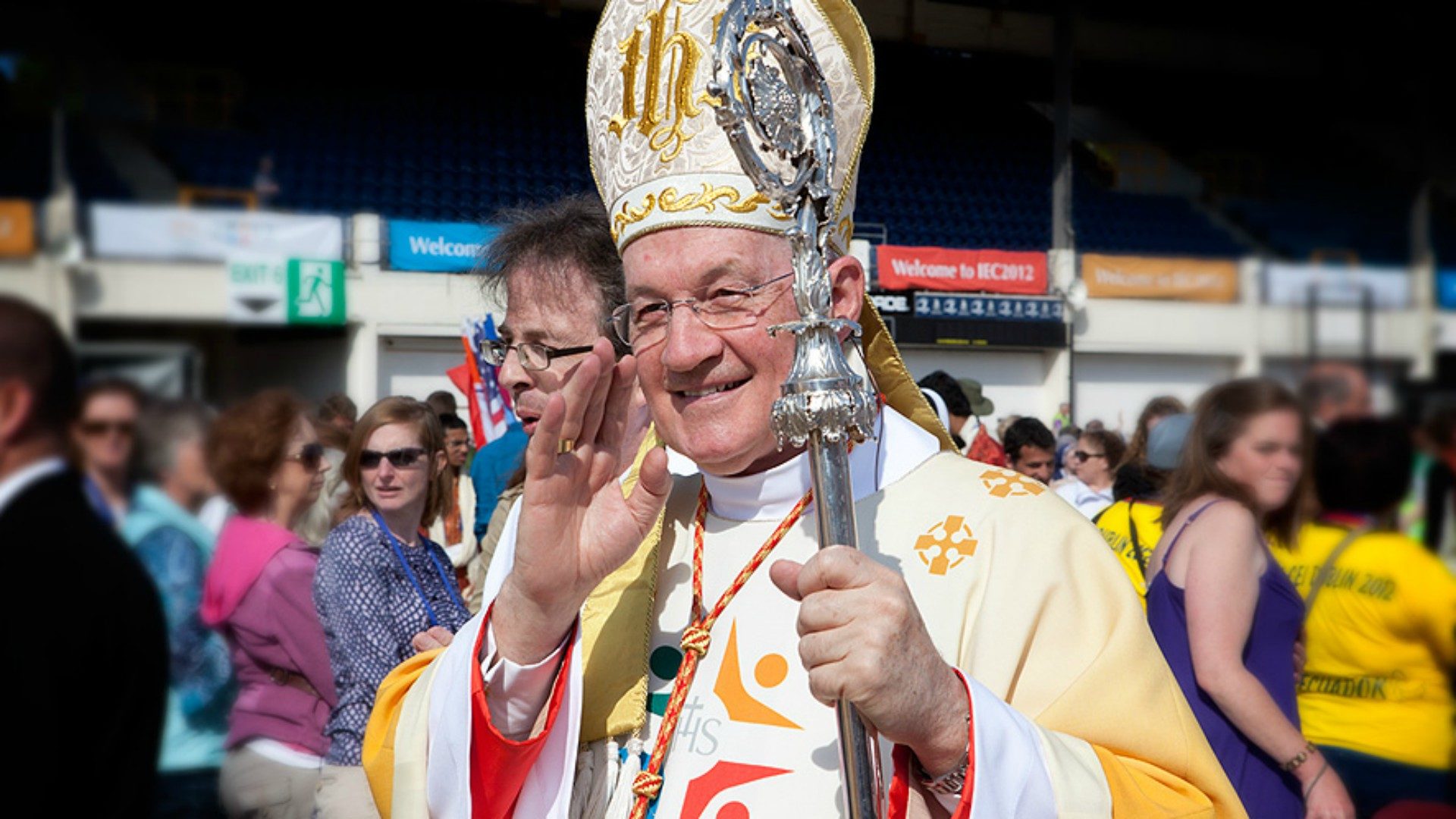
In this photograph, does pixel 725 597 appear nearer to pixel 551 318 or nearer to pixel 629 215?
pixel 629 215

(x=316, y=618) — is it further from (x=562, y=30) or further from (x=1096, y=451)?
(x=1096, y=451)

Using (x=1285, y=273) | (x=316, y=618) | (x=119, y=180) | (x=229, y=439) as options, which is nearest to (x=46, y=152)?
(x=119, y=180)

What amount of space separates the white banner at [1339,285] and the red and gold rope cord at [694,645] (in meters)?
0.86

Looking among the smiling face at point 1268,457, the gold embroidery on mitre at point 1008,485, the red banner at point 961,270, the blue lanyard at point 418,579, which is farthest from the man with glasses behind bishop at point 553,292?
the red banner at point 961,270

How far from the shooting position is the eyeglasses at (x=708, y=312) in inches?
69.0

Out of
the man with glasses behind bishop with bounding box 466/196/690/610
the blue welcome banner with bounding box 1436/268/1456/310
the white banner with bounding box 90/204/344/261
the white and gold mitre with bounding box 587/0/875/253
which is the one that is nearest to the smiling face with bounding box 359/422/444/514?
the white banner with bounding box 90/204/344/261

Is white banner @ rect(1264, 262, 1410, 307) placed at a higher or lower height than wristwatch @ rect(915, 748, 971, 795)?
higher

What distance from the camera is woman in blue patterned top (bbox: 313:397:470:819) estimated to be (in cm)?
279

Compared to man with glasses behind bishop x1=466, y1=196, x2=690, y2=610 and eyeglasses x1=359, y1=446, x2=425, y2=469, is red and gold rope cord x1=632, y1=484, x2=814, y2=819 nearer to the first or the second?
man with glasses behind bishop x1=466, y1=196, x2=690, y2=610

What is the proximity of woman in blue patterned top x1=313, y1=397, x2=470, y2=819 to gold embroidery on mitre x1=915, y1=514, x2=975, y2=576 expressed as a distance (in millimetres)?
1067

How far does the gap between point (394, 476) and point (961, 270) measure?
248cm

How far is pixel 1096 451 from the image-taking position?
4.99 metres

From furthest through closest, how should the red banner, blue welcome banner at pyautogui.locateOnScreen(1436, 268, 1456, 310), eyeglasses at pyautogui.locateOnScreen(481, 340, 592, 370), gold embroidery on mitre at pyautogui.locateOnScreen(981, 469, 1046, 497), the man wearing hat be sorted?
the red banner < eyeglasses at pyautogui.locateOnScreen(481, 340, 592, 370) < gold embroidery on mitre at pyautogui.locateOnScreen(981, 469, 1046, 497) < the man wearing hat < blue welcome banner at pyautogui.locateOnScreen(1436, 268, 1456, 310)

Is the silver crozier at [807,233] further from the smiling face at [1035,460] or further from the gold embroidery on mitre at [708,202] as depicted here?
the smiling face at [1035,460]
